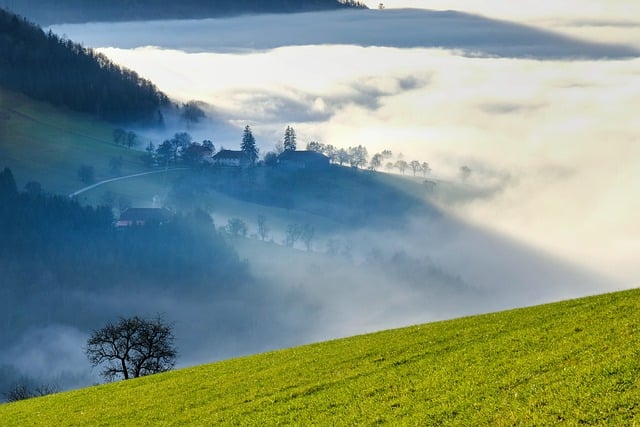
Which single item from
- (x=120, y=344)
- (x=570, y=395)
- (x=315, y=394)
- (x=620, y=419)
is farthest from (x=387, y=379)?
(x=120, y=344)

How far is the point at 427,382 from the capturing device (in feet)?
119

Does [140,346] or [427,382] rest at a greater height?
[427,382]

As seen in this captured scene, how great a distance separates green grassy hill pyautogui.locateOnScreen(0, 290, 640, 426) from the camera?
29703mm

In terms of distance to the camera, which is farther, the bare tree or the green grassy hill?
the bare tree

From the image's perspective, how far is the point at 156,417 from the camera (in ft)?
145

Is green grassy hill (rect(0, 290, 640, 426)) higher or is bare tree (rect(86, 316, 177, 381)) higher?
green grassy hill (rect(0, 290, 640, 426))

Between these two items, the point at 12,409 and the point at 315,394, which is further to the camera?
the point at 12,409

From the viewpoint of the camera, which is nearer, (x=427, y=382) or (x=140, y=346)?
(x=427, y=382)

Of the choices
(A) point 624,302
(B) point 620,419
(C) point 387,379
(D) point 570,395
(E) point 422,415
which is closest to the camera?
(B) point 620,419

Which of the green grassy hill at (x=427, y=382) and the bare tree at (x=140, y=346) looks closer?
the green grassy hill at (x=427, y=382)

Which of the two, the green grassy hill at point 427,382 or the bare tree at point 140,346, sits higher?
the green grassy hill at point 427,382

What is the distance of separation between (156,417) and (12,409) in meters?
19.6

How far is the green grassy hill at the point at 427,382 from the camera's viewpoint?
2970 cm

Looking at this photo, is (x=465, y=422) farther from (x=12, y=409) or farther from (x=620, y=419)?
(x=12, y=409)
